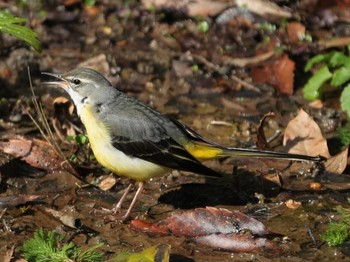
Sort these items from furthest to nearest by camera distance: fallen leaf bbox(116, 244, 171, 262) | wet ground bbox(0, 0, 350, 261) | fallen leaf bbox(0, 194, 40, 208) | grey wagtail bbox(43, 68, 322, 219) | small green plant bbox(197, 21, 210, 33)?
small green plant bbox(197, 21, 210, 33)
grey wagtail bbox(43, 68, 322, 219)
fallen leaf bbox(0, 194, 40, 208)
wet ground bbox(0, 0, 350, 261)
fallen leaf bbox(116, 244, 171, 262)

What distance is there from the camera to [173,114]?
34.4 ft

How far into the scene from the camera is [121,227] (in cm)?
801

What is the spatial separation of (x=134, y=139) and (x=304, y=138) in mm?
2125

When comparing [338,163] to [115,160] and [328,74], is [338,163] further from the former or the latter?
[115,160]

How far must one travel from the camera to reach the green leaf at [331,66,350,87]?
396 inches

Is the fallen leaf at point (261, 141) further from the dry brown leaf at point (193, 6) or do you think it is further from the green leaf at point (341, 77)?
the dry brown leaf at point (193, 6)

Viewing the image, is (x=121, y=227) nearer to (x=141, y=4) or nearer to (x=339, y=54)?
(x=339, y=54)

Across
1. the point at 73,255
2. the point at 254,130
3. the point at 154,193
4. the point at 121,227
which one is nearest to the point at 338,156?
the point at 254,130

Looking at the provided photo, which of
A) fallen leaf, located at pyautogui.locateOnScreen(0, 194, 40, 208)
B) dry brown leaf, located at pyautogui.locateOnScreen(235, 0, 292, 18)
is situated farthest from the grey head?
dry brown leaf, located at pyautogui.locateOnScreen(235, 0, 292, 18)

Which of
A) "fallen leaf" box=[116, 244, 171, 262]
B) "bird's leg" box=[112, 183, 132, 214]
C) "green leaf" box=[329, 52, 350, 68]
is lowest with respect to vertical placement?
"bird's leg" box=[112, 183, 132, 214]

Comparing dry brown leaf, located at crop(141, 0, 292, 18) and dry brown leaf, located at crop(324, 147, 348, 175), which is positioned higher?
dry brown leaf, located at crop(141, 0, 292, 18)

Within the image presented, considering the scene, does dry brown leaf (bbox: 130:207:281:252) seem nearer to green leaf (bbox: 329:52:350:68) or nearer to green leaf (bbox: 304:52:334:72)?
green leaf (bbox: 329:52:350:68)

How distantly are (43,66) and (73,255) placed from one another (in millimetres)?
4726

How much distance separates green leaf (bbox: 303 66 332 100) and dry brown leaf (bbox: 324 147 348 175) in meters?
1.54
